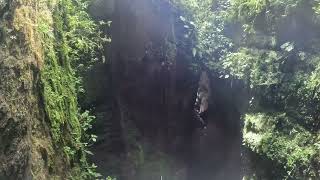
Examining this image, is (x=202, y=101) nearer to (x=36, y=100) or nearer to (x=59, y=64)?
(x=59, y=64)

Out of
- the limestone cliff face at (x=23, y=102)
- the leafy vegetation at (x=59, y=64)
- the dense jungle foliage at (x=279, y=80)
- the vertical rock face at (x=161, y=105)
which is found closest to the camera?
the limestone cliff face at (x=23, y=102)

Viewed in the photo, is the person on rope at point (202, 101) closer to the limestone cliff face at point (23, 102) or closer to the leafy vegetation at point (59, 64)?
the leafy vegetation at point (59, 64)

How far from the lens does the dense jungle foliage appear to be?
339 inches

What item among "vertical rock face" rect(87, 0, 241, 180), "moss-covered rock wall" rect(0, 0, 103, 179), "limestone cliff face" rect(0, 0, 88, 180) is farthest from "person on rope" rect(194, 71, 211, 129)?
"limestone cliff face" rect(0, 0, 88, 180)

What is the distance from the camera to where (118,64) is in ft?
42.1

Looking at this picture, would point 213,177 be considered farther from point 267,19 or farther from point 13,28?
point 13,28

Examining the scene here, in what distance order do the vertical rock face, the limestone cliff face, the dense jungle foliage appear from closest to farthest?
1. the limestone cliff face
2. the dense jungle foliage
3. the vertical rock face

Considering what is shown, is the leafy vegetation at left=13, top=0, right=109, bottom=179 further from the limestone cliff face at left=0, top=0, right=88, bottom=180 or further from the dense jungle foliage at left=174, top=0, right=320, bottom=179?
the dense jungle foliage at left=174, top=0, right=320, bottom=179

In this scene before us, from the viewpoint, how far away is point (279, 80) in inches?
392

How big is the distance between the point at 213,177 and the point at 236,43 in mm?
4233

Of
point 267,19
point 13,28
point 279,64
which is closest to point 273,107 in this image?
point 279,64

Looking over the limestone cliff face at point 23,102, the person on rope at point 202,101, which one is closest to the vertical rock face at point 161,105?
the person on rope at point 202,101

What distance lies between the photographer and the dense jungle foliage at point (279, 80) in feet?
28.3

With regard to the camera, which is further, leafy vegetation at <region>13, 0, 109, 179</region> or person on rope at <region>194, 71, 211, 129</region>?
person on rope at <region>194, 71, 211, 129</region>
